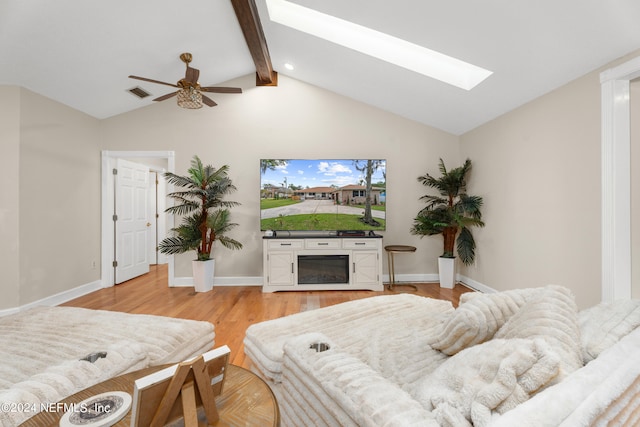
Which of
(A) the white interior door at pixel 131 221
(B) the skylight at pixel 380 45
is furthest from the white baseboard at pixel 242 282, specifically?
(B) the skylight at pixel 380 45

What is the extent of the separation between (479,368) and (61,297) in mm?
4683

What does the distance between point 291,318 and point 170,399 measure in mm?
1204

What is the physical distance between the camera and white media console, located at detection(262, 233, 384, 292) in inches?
163

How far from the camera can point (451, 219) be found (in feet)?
13.6

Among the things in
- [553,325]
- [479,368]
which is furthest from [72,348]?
[553,325]

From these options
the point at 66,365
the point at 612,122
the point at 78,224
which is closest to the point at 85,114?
the point at 78,224

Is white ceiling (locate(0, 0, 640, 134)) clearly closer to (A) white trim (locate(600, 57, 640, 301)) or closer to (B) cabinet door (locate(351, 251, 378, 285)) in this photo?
(A) white trim (locate(600, 57, 640, 301))

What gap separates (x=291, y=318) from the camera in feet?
6.25

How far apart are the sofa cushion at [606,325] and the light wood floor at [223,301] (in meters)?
2.33

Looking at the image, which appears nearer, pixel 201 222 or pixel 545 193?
pixel 545 193

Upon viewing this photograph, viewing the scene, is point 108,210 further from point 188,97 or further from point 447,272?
point 447,272

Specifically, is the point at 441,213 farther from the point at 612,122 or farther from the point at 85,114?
the point at 85,114

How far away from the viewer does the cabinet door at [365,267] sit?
418cm

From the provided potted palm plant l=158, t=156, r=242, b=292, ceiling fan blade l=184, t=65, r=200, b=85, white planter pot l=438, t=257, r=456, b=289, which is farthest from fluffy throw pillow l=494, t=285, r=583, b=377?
potted palm plant l=158, t=156, r=242, b=292
